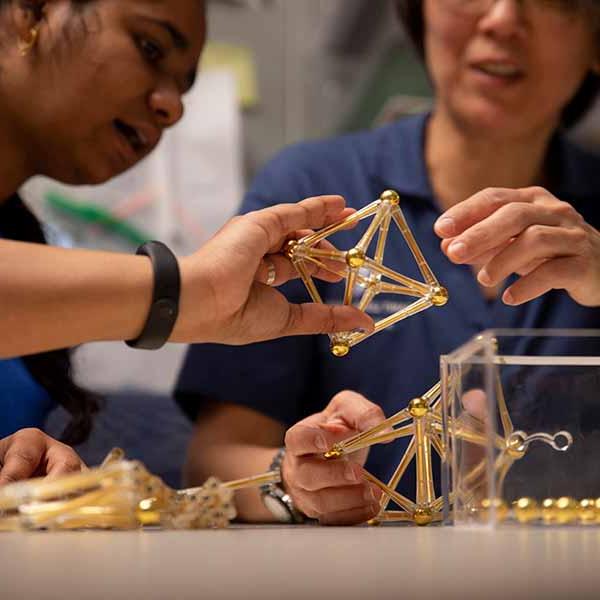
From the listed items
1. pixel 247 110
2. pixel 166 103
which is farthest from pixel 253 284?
pixel 247 110

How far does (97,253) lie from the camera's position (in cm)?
64

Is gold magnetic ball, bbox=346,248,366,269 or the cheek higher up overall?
the cheek

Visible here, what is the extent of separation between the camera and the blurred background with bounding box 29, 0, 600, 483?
1431mm

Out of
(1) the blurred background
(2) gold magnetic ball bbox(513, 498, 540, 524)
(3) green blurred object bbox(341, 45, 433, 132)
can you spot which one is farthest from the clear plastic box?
(3) green blurred object bbox(341, 45, 433, 132)

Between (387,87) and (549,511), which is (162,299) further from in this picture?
(387,87)

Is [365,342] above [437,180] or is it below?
below

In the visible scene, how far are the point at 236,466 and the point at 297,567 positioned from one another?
538 mm

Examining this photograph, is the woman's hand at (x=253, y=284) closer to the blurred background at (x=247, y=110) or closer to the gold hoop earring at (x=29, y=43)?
the gold hoop earring at (x=29, y=43)

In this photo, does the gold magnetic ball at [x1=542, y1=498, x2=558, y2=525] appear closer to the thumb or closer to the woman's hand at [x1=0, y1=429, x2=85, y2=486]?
Result: the thumb

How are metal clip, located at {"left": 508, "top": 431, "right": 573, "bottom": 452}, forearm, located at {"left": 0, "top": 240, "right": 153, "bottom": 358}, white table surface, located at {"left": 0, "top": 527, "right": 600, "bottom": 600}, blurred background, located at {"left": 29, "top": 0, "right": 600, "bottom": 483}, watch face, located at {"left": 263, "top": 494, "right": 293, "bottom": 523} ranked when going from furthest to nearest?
blurred background, located at {"left": 29, "top": 0, "right": 600, "bottom": 483} < watch face, located at {"left": 263, "top": 494, "right": 293, "bottom": 523} < metal clip, located at {"left": 508, "top": 431, "right": 573, "bottom": 452} < forearm, located at {"left": 0, "top": 240, "right": 153, "bottom": 358} < white table surface, located at {"left": 0, "top": 527, "right": 600, "bottom": 600}

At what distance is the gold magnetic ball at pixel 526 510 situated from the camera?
68cm

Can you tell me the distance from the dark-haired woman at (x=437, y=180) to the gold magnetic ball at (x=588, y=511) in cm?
28

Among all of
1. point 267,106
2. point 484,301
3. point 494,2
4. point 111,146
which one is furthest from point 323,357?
point 267,106

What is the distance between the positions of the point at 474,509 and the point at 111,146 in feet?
1.97
